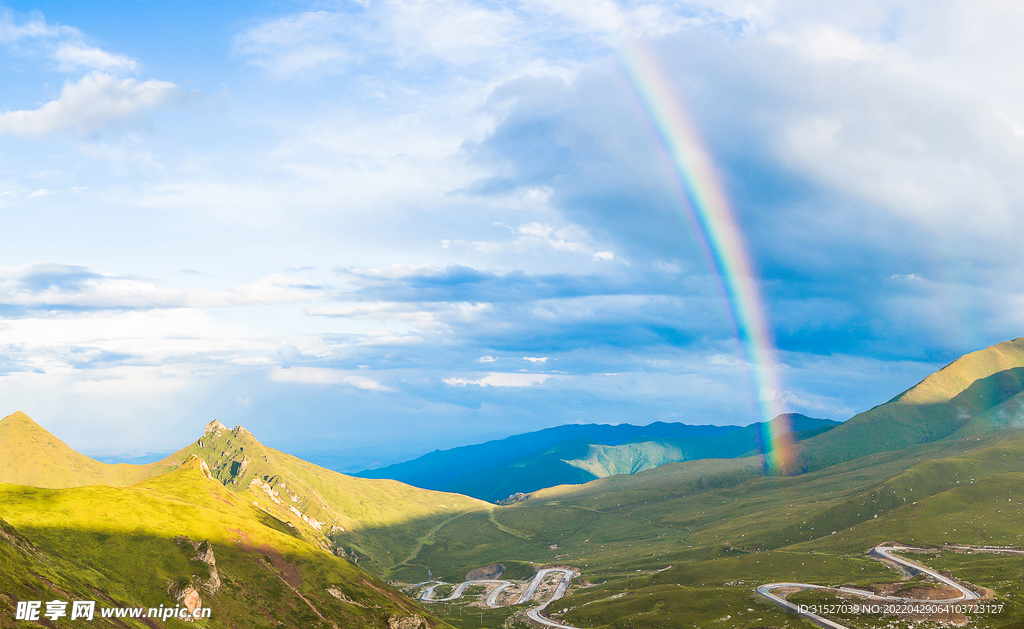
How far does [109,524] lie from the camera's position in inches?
7480

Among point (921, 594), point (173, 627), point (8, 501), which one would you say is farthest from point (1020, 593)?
point (8, 501)

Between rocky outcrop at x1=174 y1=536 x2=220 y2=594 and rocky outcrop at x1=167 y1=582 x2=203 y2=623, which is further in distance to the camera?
rocky outcrop at x1=174 y1=536 x2=220 y2=594

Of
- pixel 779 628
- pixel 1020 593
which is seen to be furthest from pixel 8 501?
pixel 1020 593

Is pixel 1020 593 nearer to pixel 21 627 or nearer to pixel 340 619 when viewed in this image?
pixel 340 619

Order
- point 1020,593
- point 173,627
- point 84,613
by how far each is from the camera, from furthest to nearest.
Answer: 1. point 1020,593
2. point 173,627
3. point 84,613

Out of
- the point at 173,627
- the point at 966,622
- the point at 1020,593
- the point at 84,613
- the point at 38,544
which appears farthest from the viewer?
the point at 1020,593

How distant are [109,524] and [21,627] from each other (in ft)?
315

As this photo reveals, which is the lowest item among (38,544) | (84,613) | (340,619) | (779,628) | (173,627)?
(779,628)

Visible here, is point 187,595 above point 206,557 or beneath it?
beneath

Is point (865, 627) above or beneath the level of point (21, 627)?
beneath

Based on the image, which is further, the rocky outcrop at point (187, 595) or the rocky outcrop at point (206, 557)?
the rocky outcrop at point (206, 557)

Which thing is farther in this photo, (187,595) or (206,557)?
(206,557)

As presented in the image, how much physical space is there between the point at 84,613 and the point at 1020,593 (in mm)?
255472

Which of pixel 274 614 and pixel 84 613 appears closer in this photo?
pixel 84 613
